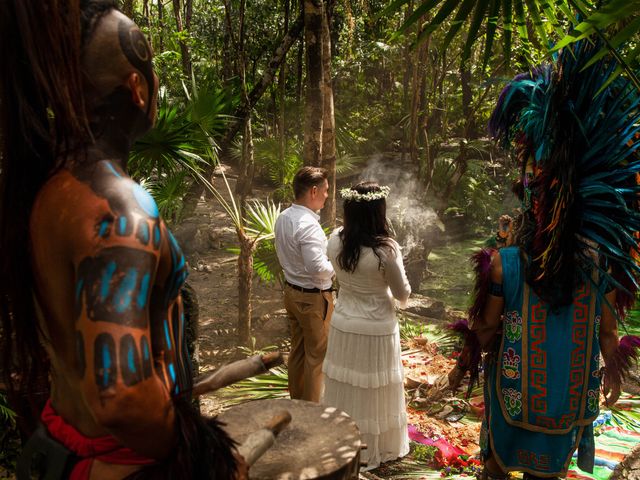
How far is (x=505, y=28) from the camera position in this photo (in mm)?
1951

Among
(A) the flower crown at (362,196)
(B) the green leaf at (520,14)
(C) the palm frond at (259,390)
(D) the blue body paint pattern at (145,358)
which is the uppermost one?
(B) the green leaf at (520,14)

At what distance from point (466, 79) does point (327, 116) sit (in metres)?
7.32

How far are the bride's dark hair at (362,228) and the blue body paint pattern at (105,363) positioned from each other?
9.09ft

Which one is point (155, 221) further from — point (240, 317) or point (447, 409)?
point (240, 317)

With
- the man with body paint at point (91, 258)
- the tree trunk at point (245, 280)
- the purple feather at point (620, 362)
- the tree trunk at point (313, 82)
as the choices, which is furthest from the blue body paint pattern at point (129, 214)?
the tree trunk at point (245, 280)

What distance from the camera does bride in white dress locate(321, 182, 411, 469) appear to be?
388 centimetres

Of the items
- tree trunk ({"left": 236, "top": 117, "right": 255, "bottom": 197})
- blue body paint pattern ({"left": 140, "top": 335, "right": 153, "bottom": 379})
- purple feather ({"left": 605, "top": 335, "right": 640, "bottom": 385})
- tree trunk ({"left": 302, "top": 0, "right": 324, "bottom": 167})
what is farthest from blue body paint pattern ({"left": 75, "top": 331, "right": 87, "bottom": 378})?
tree trunk ({"left": 236, "top": 117, "right": 255, "bottom": 197})

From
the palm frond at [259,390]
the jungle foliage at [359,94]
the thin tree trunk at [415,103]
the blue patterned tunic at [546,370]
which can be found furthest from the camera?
the thin tree trunk at [415,103]

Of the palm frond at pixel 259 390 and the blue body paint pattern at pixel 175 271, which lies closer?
the blue body paint pattern at pixel 175 271

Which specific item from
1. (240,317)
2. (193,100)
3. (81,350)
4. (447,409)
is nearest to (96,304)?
(81,350)

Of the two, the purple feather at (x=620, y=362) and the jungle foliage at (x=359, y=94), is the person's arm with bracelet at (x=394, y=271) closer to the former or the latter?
the purple feather at (x=620, y=362)

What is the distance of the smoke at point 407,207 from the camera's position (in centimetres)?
1012

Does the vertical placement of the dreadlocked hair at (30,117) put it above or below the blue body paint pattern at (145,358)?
above

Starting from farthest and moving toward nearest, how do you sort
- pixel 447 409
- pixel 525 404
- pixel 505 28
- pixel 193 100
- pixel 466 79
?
pixel 466 79
pixel 193 100
pixel 447 409
pixel 525 404
pixel 505 28
